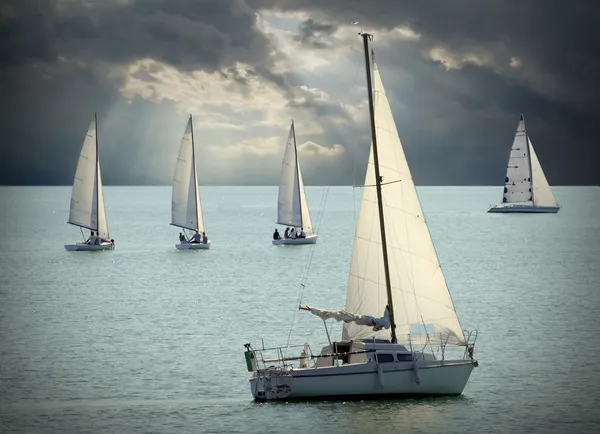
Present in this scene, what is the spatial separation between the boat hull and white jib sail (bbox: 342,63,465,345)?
206 centimetres

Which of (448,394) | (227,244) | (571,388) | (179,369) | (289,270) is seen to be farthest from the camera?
(227,244)

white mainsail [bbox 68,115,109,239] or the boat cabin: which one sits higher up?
white mainsail [bbox 68,115,109,239]

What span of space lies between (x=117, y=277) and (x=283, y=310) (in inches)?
1187

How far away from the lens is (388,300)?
149 feet

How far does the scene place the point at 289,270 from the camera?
109m

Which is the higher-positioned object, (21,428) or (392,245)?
(392,245)

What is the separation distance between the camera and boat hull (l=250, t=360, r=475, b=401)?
141 ft

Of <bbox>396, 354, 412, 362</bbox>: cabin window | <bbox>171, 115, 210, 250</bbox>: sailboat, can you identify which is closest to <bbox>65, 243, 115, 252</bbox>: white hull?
<bbox>171, 115, 210, 250</bbox>: sailboat

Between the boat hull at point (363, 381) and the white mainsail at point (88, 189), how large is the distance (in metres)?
77.6

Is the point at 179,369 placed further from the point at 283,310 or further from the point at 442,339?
the point at 283,310

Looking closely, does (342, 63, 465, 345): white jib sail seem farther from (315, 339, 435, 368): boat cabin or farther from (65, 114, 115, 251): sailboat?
(65, 114, 115, 251): sailboat

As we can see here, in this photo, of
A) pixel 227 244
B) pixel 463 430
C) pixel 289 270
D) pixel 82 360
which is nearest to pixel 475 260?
pixel 289 270

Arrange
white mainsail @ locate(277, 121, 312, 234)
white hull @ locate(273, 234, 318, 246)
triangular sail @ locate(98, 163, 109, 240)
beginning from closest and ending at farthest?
triangular sail @ locate(98, 163, 109, 240)
white mainsail @ locate(277, 121, 312, 234)
white hull @ locate(273, 234, 318, 246)

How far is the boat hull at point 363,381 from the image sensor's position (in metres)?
43.1
